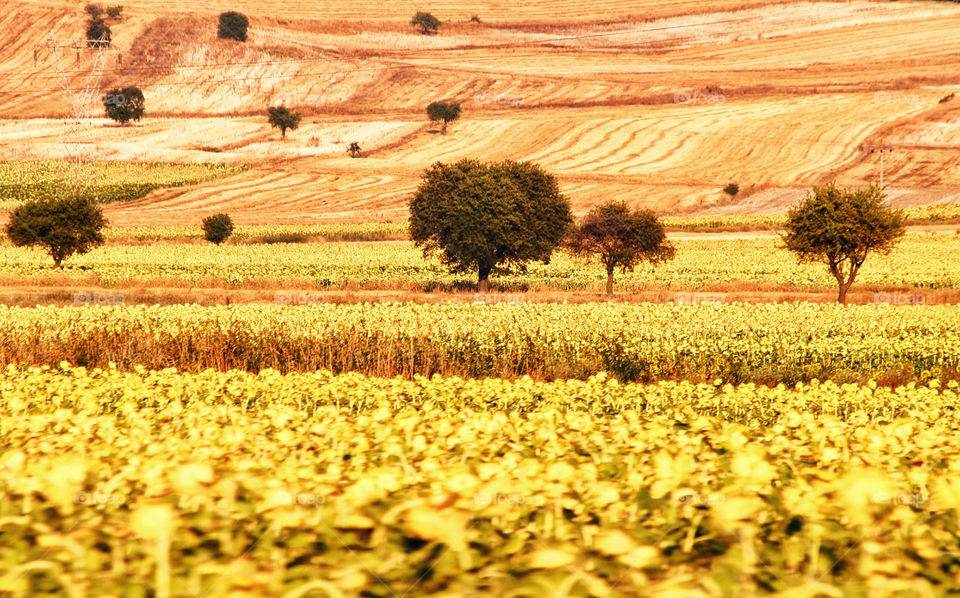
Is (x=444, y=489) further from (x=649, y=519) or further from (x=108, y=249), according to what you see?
(x=108, y=249)

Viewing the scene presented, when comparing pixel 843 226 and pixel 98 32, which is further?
pixel 98 32

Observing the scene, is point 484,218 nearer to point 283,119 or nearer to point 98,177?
point 98,177

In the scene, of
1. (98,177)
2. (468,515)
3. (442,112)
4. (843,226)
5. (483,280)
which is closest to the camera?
(468,515)

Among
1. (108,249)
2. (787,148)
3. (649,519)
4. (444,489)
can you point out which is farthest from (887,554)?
(787,148)

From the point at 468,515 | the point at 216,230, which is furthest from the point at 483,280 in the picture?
the point at 468,515

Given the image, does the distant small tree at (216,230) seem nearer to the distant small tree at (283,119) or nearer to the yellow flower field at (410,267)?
the yellow flower field at (410,267)

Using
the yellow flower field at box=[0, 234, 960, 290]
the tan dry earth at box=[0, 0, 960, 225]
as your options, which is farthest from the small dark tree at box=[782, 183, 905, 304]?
the tan dry earth at box=[0, 0, 960, 225]

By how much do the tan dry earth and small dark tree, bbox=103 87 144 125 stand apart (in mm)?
3402

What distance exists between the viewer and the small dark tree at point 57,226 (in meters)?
59.4

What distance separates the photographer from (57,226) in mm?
59844

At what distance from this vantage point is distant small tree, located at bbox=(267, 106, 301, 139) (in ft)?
484

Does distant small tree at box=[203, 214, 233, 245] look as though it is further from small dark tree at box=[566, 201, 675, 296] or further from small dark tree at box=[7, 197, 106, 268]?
small dark tree at box=[566, 201, 675, 296]

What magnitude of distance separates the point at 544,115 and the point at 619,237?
105 meters

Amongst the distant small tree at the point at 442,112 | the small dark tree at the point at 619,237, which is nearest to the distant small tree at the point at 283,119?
the distant small tree at the point at 442,112
